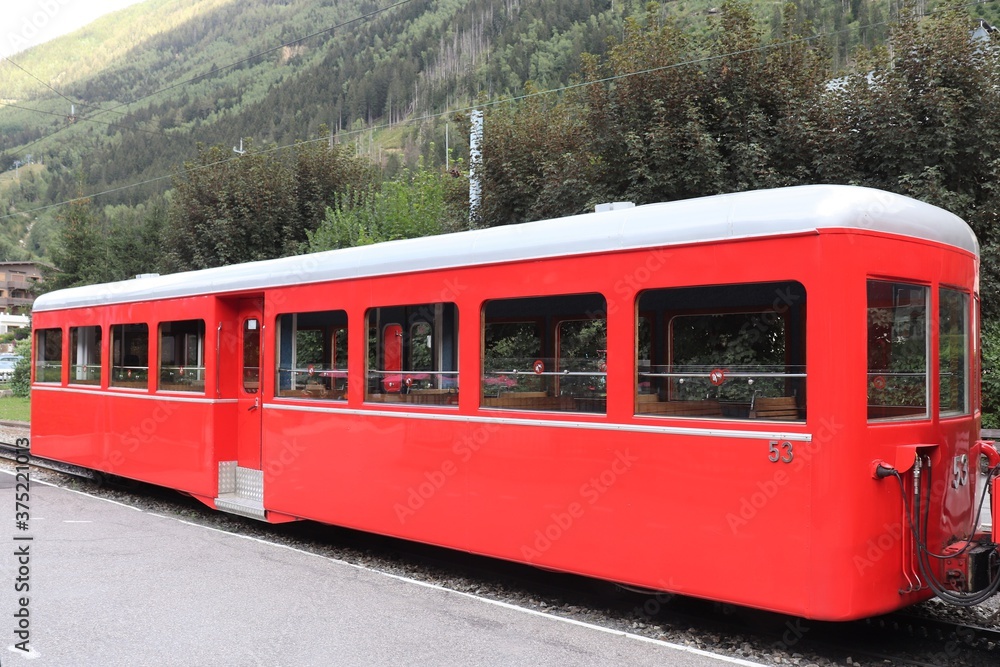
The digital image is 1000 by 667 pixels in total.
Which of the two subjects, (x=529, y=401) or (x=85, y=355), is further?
(x=85, y=355)

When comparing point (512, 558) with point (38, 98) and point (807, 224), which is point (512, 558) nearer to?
point (807, 224)

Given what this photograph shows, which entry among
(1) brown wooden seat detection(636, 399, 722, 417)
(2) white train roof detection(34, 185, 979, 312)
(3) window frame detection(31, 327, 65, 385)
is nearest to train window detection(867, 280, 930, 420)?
(2) white train roof detection(34, 185, 979, 312)

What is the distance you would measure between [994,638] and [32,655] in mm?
5751

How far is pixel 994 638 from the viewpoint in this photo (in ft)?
18.7

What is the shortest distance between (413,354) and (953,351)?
3985mm

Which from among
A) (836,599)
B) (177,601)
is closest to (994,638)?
(836,599)

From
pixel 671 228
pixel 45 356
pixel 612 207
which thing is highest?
pixel 612 207

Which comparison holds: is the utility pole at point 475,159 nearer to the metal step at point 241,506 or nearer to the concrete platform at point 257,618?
the metal step at point 241,506

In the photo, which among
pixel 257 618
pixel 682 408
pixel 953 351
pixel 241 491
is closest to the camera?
pixel 682 408

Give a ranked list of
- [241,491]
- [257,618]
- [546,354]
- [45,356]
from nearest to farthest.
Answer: [257,618]
[546,354]
[241,491]
[45,356]

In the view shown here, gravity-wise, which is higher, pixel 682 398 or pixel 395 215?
pixel 395 215

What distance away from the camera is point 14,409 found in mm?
29062

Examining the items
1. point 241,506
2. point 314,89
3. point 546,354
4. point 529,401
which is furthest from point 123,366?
point 314,89

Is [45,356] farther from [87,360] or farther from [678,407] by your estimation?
[678,407]
